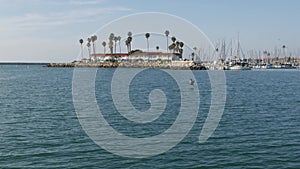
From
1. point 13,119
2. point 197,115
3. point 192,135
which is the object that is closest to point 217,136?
point 192,135

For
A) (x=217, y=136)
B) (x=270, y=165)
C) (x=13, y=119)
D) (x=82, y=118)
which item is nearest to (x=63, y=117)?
(x=82, y=118)

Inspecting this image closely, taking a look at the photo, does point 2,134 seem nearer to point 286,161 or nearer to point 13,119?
point 13,119

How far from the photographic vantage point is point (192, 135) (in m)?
25.3

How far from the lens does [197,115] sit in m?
33.8

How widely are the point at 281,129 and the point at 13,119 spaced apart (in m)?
21.1

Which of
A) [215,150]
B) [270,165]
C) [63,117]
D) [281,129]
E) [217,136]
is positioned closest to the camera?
[270,165]

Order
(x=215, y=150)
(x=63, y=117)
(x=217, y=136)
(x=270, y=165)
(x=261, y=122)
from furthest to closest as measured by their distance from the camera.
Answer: (x=63, y=117), (x=261, y=122), (x=217, y=136), (x=215, y=150), (x=270, y=165)

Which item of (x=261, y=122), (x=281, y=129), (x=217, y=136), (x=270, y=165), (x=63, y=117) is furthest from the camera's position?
(x=63, y=117)

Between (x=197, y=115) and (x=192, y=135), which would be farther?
(x=197, y=115)

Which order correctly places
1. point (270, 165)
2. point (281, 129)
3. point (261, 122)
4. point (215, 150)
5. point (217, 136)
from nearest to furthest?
point (270, 165), point (215, 150), point (217, 136), point (281, 129), point (261, 122)

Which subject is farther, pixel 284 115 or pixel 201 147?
pixel 284 115

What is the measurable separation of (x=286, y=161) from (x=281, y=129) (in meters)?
8.22

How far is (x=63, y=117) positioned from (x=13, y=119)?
402cm

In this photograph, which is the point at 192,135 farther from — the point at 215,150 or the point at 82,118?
the point at 82,118
